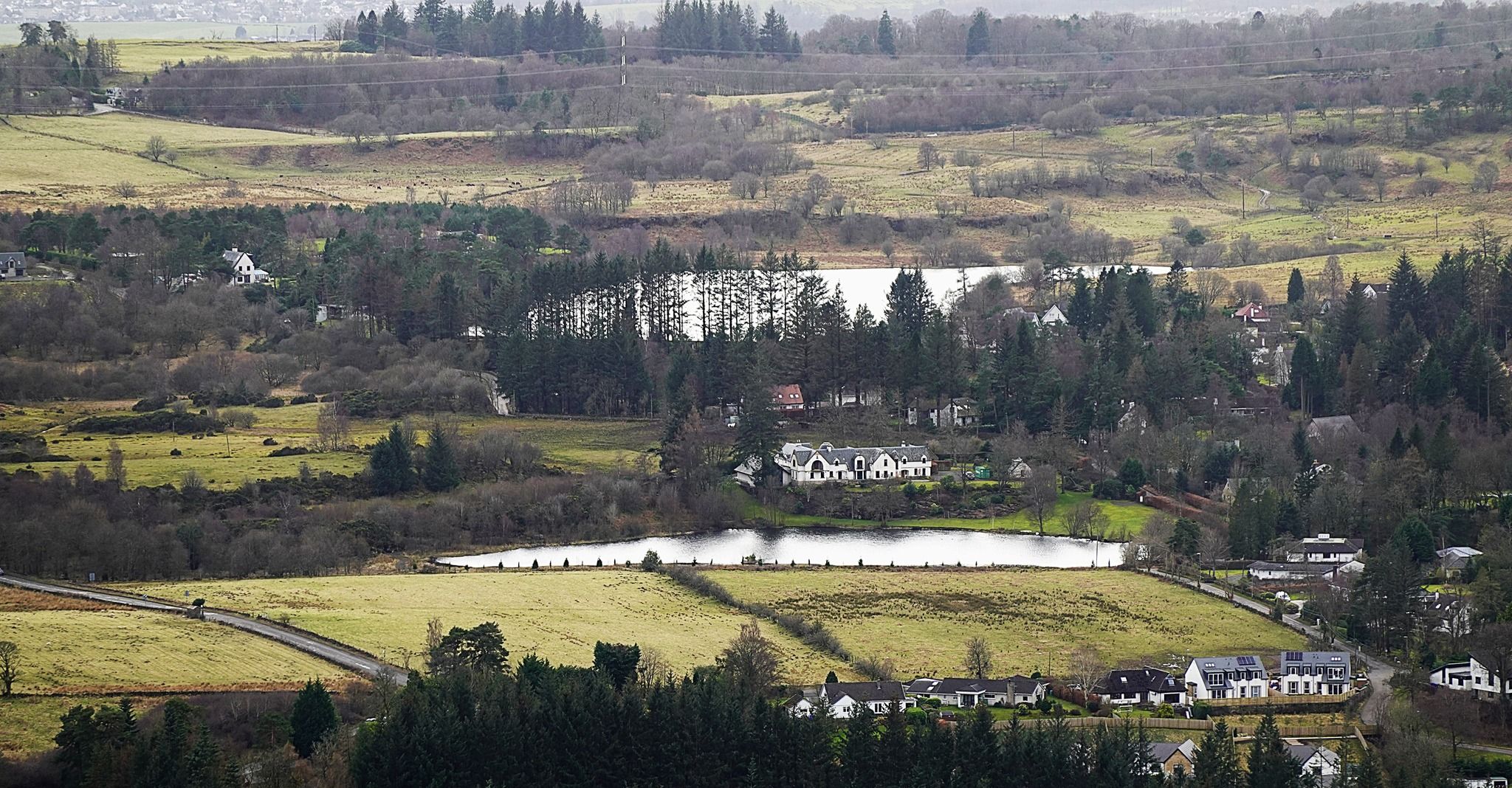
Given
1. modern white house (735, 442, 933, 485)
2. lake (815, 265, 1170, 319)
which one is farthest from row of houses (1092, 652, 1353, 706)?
lake (815, 265, 1170, 319)

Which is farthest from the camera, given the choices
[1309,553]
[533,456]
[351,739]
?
[533,456]

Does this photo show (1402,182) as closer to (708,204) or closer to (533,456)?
(708,204)

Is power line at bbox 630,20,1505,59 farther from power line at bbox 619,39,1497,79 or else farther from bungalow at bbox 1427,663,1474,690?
bungalow at bbox 1427,663,1474,690

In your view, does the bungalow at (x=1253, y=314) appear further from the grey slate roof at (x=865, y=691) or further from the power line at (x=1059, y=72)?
the power line at (x=1059, y=72)

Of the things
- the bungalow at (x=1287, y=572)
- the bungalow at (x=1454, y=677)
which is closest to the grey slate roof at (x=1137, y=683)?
the bungalow at (x=1454, y=677)

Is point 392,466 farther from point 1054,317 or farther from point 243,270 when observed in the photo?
point 1054,317

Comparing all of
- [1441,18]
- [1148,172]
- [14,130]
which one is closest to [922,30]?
[1441,18]
